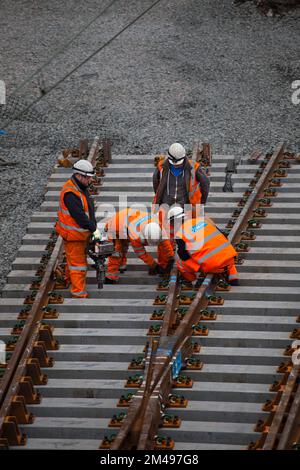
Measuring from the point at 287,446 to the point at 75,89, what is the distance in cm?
1190

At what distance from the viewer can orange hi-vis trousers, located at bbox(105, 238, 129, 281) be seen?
1421 centimetres

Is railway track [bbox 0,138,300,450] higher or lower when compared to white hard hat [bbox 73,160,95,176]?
lower

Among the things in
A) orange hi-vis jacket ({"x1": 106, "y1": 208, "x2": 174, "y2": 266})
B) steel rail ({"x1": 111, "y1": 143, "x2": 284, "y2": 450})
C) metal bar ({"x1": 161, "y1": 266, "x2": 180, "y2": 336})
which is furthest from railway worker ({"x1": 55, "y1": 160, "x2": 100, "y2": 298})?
steel rail ({"x1": 111, "y1": 143, "x2": 284, "y2": 450})

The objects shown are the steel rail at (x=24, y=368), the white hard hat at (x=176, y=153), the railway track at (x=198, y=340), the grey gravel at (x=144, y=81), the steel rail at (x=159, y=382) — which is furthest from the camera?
the grey gravel at (x=144, y=81)

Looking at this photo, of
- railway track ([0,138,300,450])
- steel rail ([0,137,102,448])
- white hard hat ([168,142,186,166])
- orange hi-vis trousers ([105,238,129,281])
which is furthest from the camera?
white hard hat ([168,142,186,166])

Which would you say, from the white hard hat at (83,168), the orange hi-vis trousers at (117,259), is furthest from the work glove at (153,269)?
the white hard hat at (83,168)

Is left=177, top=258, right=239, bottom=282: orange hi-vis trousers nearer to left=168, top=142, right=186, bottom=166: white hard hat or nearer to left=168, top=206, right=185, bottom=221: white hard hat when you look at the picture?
left=168, top=206, right=185, bottom=221: white hard hat

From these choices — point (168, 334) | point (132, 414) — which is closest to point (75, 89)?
point (168, 334)

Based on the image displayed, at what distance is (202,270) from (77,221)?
5.38ft

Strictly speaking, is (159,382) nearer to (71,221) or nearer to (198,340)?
(198,340)

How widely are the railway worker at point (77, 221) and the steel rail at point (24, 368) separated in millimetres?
429

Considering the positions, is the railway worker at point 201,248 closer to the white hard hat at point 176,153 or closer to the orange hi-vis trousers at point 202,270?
the orange hi-vis trousers at point 202,270

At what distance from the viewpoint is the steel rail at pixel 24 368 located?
1180cm

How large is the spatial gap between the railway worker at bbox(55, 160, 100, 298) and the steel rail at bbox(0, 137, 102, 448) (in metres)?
0.43
